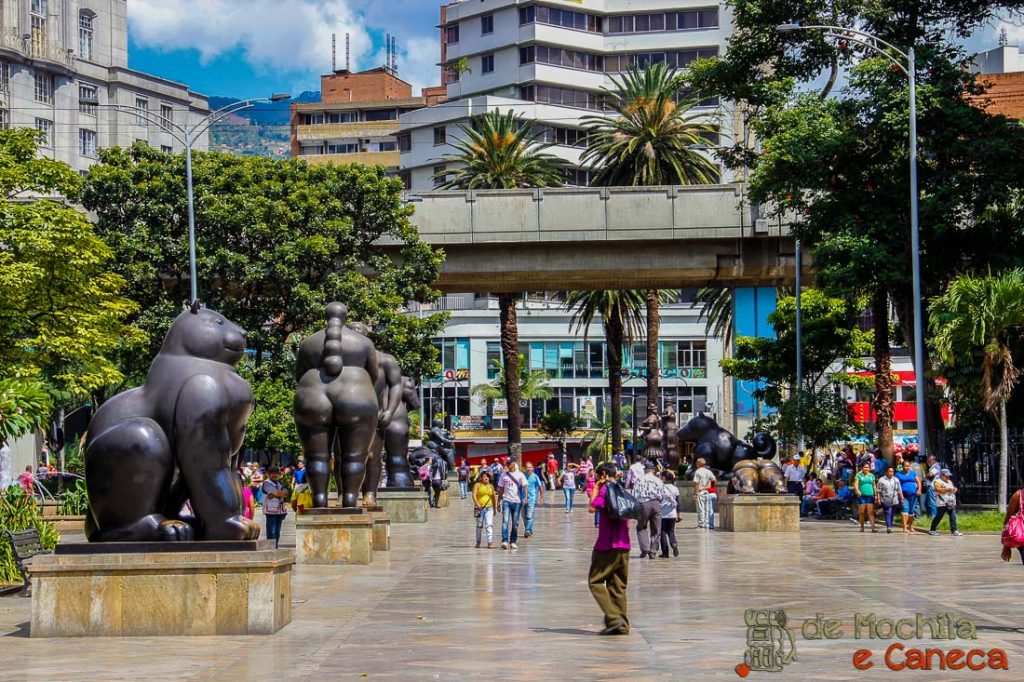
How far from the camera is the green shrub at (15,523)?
17766mm

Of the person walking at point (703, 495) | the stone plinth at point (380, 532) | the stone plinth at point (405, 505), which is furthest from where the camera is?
the stone plinth at point (405, 505)

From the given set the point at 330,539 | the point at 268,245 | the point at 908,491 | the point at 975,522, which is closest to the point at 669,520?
the point at 330,539

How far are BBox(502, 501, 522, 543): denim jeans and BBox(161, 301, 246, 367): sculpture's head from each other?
1226 centimetres

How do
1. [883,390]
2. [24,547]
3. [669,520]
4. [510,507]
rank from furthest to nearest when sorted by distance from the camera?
A: [883,390]
[510,507]
[669,520]
[24,547]

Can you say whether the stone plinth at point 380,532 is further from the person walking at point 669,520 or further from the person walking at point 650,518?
the person walking at point 669,520

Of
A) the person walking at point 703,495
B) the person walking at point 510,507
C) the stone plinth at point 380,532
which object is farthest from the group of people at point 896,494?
A: the stone plinth at point 380,532

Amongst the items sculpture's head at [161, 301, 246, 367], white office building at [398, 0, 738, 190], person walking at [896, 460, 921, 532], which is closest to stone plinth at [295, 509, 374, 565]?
sculpture's head at [161, 301, 246, 367]

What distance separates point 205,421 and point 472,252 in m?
32.4

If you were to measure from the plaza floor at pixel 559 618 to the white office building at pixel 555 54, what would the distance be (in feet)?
230

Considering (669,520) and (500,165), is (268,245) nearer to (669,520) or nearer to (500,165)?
(500,165)

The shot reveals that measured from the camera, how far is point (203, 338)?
1327 centimetres

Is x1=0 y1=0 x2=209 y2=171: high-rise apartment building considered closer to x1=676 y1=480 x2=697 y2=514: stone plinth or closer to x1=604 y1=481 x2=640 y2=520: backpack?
x1=676 y1=480 x2=697 y2=514: stone plinth

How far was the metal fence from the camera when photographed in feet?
107

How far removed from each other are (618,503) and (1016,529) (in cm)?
393
